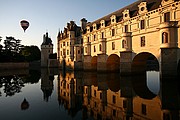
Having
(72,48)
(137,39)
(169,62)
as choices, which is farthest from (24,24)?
(169,62)

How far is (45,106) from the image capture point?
1209 centimetres

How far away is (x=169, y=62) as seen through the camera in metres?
20.0

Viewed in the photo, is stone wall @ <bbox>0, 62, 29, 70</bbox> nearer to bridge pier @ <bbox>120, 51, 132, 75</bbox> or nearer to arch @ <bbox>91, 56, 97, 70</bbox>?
arch @ <bbox>91, 56, 97, 70</bbox>

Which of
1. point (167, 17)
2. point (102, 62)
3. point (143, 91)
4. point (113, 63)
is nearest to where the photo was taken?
point (143, 91)

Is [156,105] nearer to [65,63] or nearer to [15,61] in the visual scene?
[65,63]

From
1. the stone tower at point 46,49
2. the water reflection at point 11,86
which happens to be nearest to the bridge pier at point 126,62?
the water reflection at point 11,86

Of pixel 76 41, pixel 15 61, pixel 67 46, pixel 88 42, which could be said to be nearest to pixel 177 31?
pixel 88 42

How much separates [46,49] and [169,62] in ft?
210

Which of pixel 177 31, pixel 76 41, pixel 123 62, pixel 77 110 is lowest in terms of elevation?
pixel 77 110

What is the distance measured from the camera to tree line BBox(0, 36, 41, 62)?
60756 millimetres

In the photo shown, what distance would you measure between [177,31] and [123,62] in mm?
10435

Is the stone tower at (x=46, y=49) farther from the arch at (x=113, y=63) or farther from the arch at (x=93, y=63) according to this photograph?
the arch at (x=113, y=63)

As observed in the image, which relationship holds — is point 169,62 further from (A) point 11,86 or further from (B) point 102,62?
(A) point 11,86

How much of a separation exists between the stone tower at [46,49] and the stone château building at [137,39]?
29749 millimetres
